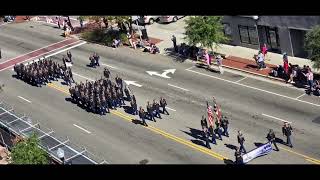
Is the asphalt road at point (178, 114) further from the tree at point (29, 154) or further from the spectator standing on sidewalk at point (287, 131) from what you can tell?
the tree at point (29, 154)

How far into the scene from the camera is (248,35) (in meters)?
48.0

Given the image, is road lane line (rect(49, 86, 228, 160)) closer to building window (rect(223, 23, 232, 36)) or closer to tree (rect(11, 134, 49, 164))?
tree (rect(11, 134, 49, 164))

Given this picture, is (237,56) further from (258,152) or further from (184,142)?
(258,152)

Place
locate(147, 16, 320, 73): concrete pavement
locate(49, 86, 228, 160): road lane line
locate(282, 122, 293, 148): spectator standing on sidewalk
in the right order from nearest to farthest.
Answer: locate(282, 122, 293, 148): spectator standing on sidewalk
locate(49, 86, 228, 160): road lane line
locate(147, 16, 320, 73): concrete pavement

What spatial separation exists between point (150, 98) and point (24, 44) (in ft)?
75.7

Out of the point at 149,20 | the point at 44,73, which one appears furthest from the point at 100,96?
the point at 149,20

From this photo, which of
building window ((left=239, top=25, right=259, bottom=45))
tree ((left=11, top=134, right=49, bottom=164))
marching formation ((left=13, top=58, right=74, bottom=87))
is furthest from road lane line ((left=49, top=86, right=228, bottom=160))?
building window ((left=239, top=25, right=259, bottom=45))

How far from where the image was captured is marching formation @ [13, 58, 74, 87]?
45281 mm

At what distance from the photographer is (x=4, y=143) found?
35719mm

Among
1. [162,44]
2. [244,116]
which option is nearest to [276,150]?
[244,116]

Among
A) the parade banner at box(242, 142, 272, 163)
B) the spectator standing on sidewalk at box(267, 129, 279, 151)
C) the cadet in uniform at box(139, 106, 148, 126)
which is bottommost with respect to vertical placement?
the parade banner at box(242, 142, 272, 163)

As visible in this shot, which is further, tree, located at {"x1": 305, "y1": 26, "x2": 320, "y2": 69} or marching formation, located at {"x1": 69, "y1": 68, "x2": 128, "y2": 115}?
marching formation, located at {"x1": 69, "y1": 68, "x2": 128, "y2": 115}

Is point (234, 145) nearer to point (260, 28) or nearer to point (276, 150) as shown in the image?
point (276, 150)
